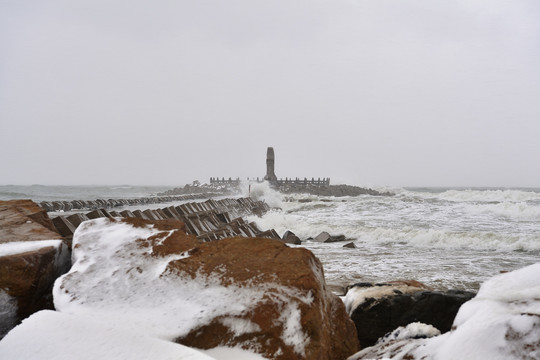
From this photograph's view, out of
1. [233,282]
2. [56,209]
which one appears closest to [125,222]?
[233,282]

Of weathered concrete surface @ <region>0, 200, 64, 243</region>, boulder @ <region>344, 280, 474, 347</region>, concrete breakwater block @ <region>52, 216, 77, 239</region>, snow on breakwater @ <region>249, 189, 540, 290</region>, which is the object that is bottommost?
snow on breakwater @ <region>249, 189, 540, 290</region>

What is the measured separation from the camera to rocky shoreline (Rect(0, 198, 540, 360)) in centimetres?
174

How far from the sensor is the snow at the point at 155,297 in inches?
75.7

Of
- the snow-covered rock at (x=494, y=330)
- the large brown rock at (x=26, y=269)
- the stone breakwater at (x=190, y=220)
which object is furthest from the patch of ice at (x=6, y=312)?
the snow-covered rock at (x=494, y=330)

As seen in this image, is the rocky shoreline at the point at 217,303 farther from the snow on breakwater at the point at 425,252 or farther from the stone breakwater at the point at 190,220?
the snow on breakwater at the point at 425,252

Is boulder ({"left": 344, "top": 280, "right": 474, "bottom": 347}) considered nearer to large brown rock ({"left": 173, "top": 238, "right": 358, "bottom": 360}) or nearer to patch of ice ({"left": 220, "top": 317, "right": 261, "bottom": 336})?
large brown rock ({"left": 173, "top": 238, "right": 358, "bottom": 360})

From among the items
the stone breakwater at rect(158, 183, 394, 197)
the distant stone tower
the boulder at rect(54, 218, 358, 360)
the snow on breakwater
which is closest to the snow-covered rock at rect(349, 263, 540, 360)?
the boulder at rect(54, 218, 358, 360)

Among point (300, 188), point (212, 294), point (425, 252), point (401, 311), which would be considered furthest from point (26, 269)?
point (300, 188)

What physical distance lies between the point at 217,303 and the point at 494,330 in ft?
4.27

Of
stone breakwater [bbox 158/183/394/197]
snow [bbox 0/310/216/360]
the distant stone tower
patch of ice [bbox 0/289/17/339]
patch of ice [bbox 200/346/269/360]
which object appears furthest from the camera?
the distant stone tower

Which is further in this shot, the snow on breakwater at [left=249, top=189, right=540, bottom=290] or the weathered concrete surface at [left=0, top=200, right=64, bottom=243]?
the snow on breakwater at [left=249, top=189, right=540, bottom=290]

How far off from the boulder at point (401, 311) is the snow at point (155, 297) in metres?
1.04

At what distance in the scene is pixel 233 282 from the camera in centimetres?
213

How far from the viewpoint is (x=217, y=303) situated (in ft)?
6.67
